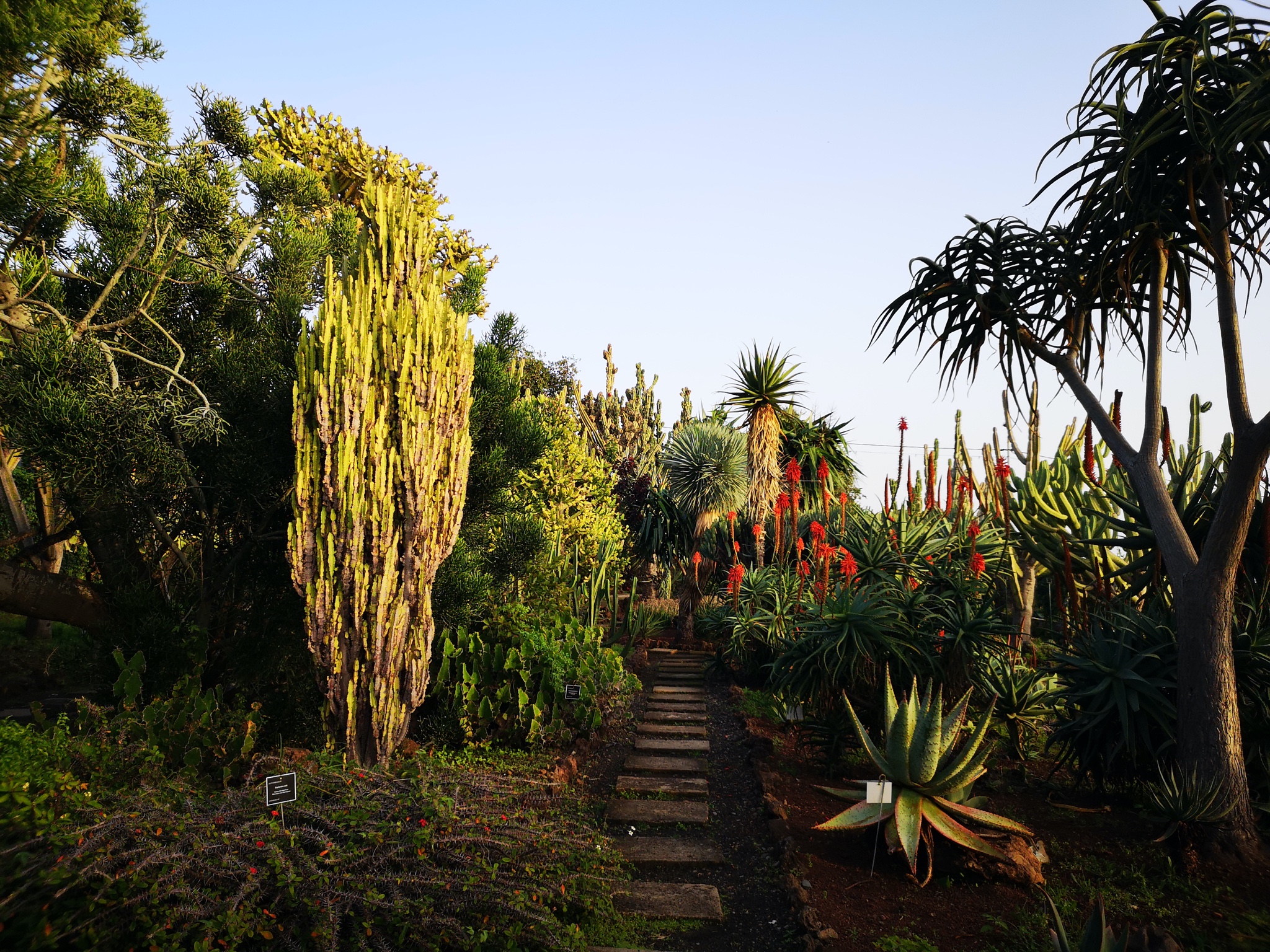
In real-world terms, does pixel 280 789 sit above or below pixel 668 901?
above

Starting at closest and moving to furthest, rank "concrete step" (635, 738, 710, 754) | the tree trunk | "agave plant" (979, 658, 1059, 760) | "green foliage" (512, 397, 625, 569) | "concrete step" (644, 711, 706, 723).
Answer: the tree trunk, "agave plant" (979, 658, 1059, 760), "concrete step" (635, 738, 710, 754), "concrete step" (644, 711, 706, 723), "green foliage" (512, 397, 625, 569)

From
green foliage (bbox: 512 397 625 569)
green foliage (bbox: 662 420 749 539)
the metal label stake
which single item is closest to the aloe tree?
the metal label stake

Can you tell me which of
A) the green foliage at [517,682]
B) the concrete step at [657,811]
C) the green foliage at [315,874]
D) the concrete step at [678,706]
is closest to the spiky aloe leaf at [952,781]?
the concrete step at [657,811]

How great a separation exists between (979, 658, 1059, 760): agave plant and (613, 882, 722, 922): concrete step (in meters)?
3.69

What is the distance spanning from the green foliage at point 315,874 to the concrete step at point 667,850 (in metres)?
0.69

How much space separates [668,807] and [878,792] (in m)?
2.28

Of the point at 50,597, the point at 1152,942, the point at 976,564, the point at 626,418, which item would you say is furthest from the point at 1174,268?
the point at 626,418

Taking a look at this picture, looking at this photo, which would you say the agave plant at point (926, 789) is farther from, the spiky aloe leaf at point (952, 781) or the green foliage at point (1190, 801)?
the green foliage at point (1190, 801)

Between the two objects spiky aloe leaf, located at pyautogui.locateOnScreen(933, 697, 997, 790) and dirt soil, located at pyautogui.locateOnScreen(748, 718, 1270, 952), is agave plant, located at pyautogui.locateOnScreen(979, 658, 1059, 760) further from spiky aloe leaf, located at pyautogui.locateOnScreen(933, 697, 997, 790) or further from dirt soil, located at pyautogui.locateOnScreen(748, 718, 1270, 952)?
spiky aloe leaf, located at pyautogui.locateOnScreen(933, 697, 997, 790)

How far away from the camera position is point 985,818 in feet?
15.3

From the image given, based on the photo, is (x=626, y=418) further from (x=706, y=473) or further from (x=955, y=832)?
(x=955, y=832)

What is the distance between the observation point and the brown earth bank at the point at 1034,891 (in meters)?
3.99

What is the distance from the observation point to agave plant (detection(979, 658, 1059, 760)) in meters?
7.04

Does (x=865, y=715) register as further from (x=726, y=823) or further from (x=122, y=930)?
(x=122, y=930)
